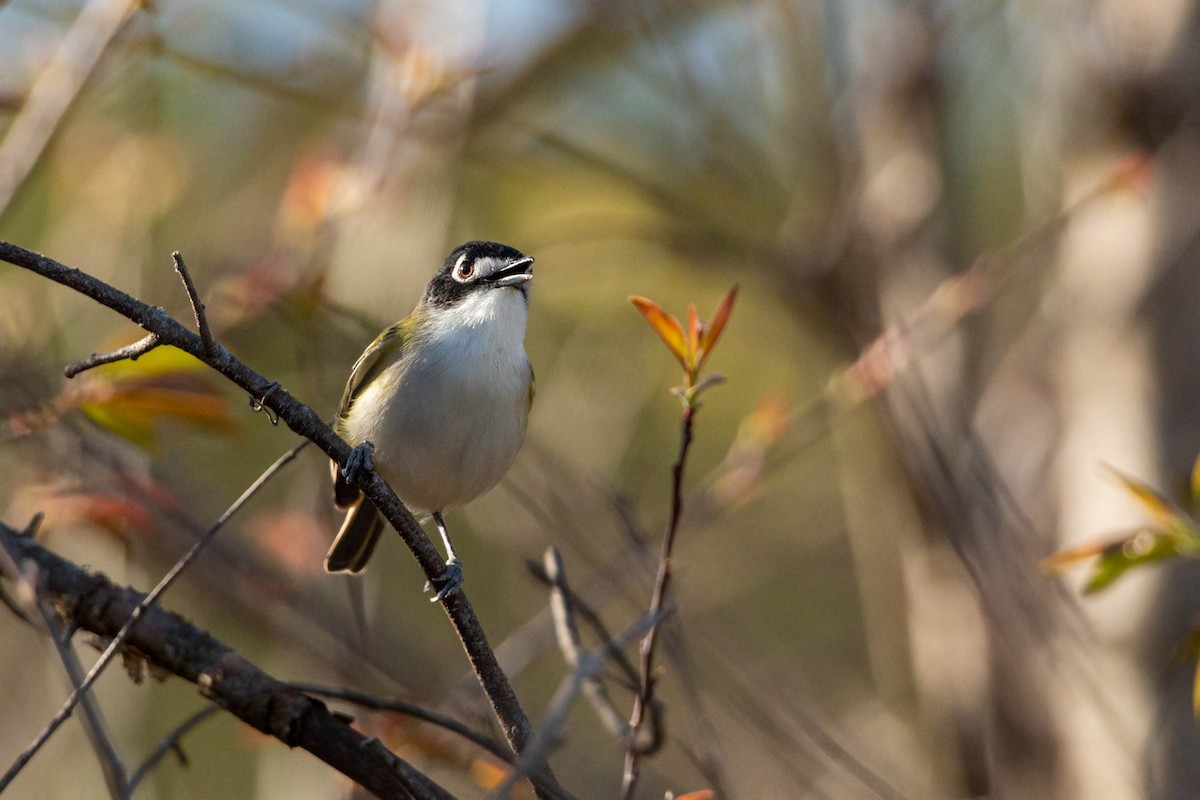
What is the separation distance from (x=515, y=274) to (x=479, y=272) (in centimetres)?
20

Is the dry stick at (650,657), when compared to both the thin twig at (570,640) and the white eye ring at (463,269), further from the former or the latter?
the white eye ring at (463,269)

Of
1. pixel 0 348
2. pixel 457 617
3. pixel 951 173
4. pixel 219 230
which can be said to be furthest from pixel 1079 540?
pixel 219 230

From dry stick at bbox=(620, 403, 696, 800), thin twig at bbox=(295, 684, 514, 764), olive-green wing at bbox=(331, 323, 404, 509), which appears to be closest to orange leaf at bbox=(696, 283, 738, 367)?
dry stick at bbox=(620, 403, 696, 800)

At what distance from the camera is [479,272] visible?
4.81 metres

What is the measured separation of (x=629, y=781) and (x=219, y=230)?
6.56 m

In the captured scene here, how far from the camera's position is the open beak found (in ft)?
14.9

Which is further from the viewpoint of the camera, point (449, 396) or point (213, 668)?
point (449, 396)

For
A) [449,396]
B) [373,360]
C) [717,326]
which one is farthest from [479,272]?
[717,326]

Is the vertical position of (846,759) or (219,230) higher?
(219,230)

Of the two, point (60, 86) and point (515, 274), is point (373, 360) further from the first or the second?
point (60, 86)

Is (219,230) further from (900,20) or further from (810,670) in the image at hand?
(810,670)

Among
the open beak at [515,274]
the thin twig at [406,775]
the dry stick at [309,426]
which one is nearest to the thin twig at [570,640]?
the dry stick at [309,426]

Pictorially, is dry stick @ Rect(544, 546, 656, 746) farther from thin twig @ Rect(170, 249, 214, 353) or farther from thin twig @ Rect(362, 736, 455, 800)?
thin twig @ Rect(170, 249, 214, 353)

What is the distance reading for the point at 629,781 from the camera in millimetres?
2311
